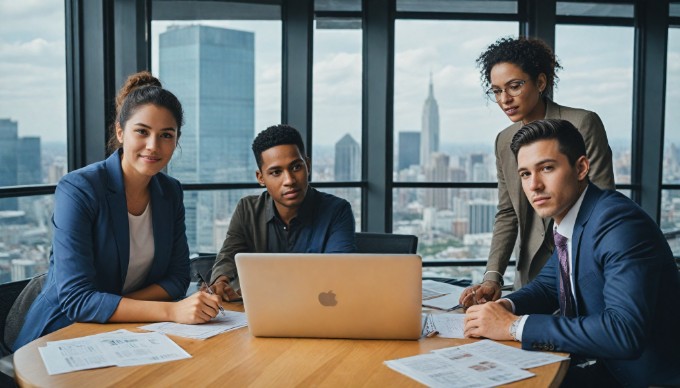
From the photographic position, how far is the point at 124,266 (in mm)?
2285

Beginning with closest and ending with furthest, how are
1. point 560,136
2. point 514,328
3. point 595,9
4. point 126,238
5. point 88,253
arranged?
point 514,328 → point 560,136 → point 88,253 → point 126,238 → point 595,9

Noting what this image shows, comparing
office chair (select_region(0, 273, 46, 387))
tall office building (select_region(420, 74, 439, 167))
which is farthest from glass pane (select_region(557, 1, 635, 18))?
office chair (select_region(0, 273, 46, 387))

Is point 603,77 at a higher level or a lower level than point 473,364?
higher

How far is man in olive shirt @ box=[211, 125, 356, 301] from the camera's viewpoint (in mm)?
2744

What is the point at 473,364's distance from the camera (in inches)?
64.8

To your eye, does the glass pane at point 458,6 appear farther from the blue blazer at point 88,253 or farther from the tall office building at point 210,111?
the blue blazer at point 88,253

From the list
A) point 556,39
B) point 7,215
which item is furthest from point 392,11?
point 7,215

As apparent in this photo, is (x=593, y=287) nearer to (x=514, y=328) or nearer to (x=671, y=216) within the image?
(x=514, y=328)

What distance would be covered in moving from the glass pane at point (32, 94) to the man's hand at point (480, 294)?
2864 millimetres

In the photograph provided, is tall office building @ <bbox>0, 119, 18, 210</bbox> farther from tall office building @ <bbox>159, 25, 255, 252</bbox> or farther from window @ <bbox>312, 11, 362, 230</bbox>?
window @ <bbox>312, 11, 362, 230</bbox>

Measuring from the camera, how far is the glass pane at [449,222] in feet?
17.5

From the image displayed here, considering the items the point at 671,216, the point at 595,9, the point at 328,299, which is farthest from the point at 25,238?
the point at 671,216

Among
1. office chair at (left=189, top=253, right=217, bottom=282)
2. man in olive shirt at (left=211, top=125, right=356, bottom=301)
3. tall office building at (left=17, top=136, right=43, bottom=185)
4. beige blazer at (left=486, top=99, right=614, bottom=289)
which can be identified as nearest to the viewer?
beige blazer at (left=486, top=99, right=614, bottom=289)

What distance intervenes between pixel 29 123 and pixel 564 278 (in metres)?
3.33
